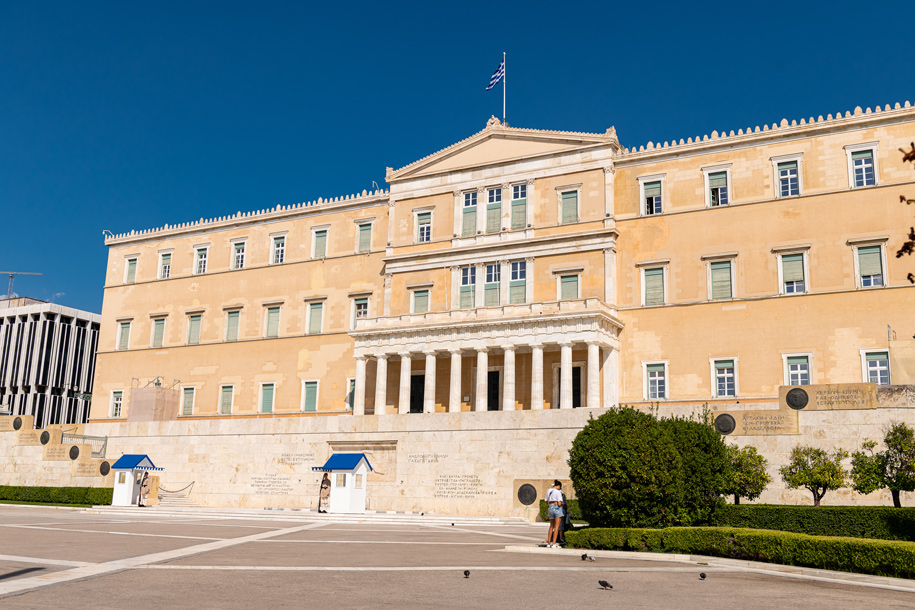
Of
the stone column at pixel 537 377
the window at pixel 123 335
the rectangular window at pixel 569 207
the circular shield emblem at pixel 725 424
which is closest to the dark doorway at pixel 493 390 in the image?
the stone column at pixel 537 377

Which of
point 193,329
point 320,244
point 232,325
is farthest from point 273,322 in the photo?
point 193,329

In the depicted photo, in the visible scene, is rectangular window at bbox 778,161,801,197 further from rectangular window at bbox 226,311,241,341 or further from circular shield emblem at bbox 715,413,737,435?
rectangular window at bbox 226,311,241,341

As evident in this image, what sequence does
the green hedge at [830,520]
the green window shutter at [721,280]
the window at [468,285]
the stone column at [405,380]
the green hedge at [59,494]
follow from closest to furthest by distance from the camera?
the green hedge at [830,520]
the green hedge at [59,494]
the green window shutter at [721,280]
the stone column at [405,380]
the window at [468,285]

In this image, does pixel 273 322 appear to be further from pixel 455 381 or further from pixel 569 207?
pixel 569 207

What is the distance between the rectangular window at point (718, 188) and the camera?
4350 centimetres

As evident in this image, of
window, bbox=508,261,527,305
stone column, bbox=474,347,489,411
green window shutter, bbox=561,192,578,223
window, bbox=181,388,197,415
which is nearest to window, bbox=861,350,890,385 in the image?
green window shutter, bbox=561,192,578,223

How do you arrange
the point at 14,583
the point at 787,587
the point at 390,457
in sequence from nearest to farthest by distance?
the point at 14,583 < the point at 787,587 < the point at 390,457

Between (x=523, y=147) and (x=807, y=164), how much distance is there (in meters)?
15.2

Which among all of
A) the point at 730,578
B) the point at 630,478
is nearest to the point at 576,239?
the point at 630,478

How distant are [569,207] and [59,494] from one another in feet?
98.5

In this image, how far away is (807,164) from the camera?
136ft

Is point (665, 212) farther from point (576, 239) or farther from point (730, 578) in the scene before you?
point (730, 578)

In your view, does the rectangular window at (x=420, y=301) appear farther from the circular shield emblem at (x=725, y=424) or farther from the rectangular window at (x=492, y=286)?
the circular shield emblem at (x=725, y=424)

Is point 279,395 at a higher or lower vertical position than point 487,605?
higher
